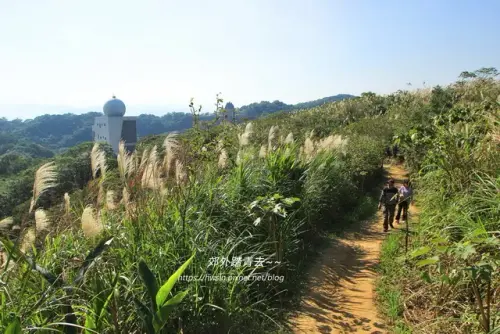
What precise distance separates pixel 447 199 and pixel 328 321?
8.06 ft

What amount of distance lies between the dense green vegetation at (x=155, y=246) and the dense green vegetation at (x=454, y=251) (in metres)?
1.50

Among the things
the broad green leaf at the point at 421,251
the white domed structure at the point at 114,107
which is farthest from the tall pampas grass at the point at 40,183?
the white domed structure at the point at 114,107

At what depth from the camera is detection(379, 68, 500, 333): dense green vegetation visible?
2.75 m

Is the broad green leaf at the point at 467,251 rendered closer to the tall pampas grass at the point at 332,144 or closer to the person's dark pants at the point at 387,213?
the person's dark pants at the point at 387,213

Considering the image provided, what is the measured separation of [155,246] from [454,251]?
2.63m

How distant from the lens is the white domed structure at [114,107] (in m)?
67.1

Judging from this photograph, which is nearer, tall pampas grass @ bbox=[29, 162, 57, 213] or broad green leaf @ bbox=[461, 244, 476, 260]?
broad green leaf @ bbox=[461, 244, 476, 260]

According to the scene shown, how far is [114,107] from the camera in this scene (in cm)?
6731

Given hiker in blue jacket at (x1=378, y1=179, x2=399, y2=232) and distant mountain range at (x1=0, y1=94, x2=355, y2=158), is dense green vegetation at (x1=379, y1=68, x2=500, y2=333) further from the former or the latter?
distant mountain range at (x1=0, y1=94, x2=355, y2=158)

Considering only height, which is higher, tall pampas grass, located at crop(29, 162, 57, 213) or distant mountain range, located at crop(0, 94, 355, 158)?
distant mountain range, located at crop(0, 94, 355, 158)

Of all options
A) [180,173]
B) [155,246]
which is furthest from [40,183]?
[180,173]

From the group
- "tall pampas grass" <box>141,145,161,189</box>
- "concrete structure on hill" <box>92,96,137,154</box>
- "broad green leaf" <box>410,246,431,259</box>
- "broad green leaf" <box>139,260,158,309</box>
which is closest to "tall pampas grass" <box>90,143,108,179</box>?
"tall pampas grass" <box>141,145,161,189</box>

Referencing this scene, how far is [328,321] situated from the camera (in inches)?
167

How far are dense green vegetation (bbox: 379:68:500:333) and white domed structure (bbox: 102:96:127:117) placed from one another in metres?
68.9
